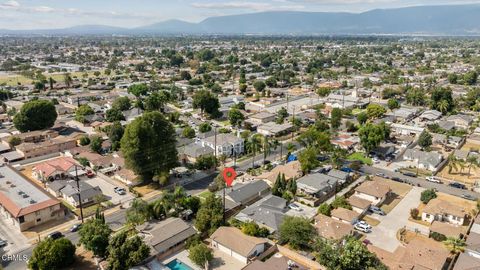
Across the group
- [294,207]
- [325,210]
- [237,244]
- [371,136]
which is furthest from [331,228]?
[371,136]

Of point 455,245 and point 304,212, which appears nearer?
point 455,245

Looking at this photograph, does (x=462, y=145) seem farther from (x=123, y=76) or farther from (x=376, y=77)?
(x=123, y=76)

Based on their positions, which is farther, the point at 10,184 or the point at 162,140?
the point at 162,140

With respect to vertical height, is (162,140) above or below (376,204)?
above

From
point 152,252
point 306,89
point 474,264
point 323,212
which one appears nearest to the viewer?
point 474,264

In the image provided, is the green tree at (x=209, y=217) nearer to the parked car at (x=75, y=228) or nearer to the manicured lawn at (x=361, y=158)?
the parked car at (x=75, y=228)

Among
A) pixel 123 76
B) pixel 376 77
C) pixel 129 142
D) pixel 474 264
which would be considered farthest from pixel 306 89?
pixel 474 264

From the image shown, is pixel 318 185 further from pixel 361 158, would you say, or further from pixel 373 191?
pixel 361 158
